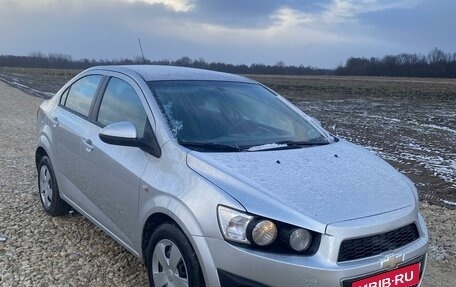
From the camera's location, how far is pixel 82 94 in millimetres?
4504

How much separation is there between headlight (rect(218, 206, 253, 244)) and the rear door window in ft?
6.93

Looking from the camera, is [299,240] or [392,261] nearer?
[299,240]

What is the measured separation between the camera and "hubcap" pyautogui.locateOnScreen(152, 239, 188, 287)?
2.80 meters

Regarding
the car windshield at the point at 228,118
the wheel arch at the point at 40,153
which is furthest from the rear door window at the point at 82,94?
the car windshield at the point at 228,118

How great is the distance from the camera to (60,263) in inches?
154

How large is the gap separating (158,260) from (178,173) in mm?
582

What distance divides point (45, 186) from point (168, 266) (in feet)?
8.70

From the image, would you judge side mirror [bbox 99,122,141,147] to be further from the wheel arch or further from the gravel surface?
the wheel arch

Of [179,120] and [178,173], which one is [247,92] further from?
[178,173]

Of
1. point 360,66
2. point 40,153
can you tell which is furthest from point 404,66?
point 40,153

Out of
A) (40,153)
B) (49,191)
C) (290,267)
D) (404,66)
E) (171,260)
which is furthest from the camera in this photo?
(404,66)

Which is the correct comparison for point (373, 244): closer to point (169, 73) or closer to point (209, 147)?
point (209, 147)

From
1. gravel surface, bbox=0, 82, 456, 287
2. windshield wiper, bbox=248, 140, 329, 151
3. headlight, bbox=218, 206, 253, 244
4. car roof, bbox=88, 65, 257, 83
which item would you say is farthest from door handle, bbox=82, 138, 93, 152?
headlight, bbox=218, 206, 253, 244

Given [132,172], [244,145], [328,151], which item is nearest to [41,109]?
[132,172]
